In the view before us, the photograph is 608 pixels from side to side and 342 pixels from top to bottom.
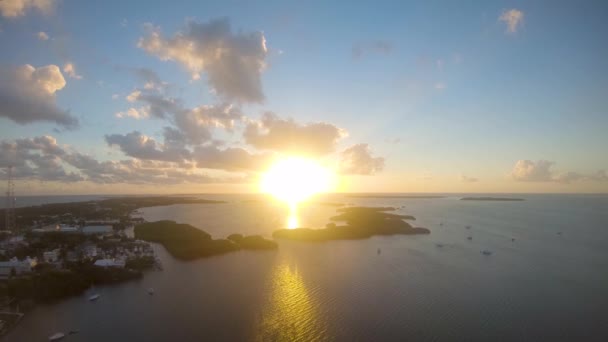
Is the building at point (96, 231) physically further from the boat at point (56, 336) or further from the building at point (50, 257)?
the boat at point (56, 336)

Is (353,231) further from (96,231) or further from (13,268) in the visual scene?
(13,268)

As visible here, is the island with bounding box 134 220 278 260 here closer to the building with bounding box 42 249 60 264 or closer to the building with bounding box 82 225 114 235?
the building with bounding box 82 225 114 235

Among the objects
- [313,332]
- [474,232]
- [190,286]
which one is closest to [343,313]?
[313,332]

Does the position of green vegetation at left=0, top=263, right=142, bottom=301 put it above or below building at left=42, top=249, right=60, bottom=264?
below

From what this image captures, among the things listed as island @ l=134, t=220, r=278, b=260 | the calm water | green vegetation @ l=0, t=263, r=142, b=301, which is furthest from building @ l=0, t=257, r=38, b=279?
island @ l=134, t=220, r=278, b=260

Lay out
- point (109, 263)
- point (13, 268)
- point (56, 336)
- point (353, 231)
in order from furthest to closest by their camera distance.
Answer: point (353, 231), point (109, 263), point (13, 268), point (56, 336)

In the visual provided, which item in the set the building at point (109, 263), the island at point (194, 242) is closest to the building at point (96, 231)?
the island at point (194, 242)

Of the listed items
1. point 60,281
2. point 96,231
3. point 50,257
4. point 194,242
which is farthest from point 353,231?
point 96,231
